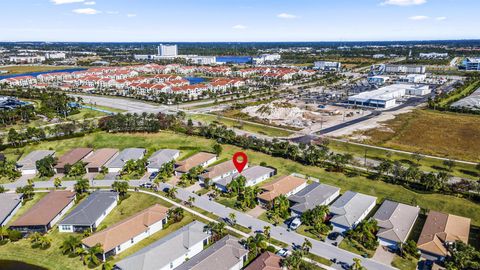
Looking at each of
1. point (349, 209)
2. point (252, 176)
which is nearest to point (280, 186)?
point (252, 176)

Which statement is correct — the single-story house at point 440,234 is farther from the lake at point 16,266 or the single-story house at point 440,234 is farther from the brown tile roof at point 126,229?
the lake at point 16,266

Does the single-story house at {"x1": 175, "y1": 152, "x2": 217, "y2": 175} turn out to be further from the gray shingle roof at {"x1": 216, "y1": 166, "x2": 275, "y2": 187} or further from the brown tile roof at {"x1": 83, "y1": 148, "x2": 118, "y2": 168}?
the brown tile roof at {"x1": 83, "y1": 148, "x2": 118, "y2": 168}

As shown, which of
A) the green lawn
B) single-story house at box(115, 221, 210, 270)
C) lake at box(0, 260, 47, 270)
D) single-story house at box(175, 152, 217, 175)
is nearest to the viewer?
single-story house at box(115, 221, 210, 270)

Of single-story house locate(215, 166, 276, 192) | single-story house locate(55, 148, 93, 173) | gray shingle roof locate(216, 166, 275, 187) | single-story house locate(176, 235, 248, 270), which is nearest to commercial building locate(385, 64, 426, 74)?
single-story house locate(215, 166, 276, 192)

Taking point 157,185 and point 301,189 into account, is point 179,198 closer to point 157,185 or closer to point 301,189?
point 157,185

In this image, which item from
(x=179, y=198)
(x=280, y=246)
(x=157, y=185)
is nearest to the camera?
(x=280, y=246)

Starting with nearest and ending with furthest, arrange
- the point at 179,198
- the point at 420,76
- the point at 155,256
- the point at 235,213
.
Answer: the point at 155,256, the point at 235,213, the point at 179,198, the point at 420,76

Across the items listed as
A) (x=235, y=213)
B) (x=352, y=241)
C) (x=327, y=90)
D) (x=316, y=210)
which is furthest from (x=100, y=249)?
(x=327, y=90)
